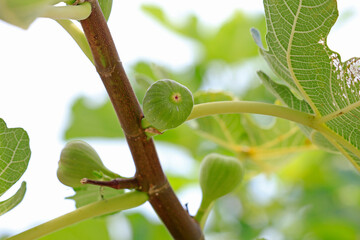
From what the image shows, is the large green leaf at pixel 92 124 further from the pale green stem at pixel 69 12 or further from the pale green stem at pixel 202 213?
the pale green stem at pixel 69 12

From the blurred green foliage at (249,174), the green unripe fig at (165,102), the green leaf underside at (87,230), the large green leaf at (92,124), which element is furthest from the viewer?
the large green leaf at (92,124)

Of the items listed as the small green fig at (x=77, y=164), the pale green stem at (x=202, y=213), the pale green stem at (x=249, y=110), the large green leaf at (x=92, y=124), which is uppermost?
the large green leaf at (x=92, y=124)

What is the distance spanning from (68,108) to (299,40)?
5.46ft

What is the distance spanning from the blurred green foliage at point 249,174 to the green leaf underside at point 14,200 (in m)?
0.81

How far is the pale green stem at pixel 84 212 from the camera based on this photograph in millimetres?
735

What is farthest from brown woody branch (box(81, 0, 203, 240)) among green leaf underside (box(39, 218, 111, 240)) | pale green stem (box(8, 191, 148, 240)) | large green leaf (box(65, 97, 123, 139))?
large green leaf (box(65, 97, 123, 139))

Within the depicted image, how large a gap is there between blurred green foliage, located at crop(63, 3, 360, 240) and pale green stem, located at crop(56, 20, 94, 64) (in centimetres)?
86

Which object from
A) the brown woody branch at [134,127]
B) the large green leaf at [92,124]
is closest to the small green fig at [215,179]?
the brown woody branch at [134,127]

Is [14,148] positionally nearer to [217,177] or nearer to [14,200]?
[14,200]

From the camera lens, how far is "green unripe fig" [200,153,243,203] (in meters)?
0.91

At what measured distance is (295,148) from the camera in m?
1.45

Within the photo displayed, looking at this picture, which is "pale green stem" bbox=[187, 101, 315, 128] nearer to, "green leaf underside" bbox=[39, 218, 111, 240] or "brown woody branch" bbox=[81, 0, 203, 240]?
"brown woody branch" bbox=[81, 0, 203, 240]

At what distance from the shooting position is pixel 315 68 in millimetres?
778

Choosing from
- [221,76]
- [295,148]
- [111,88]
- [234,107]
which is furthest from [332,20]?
[221,76]
